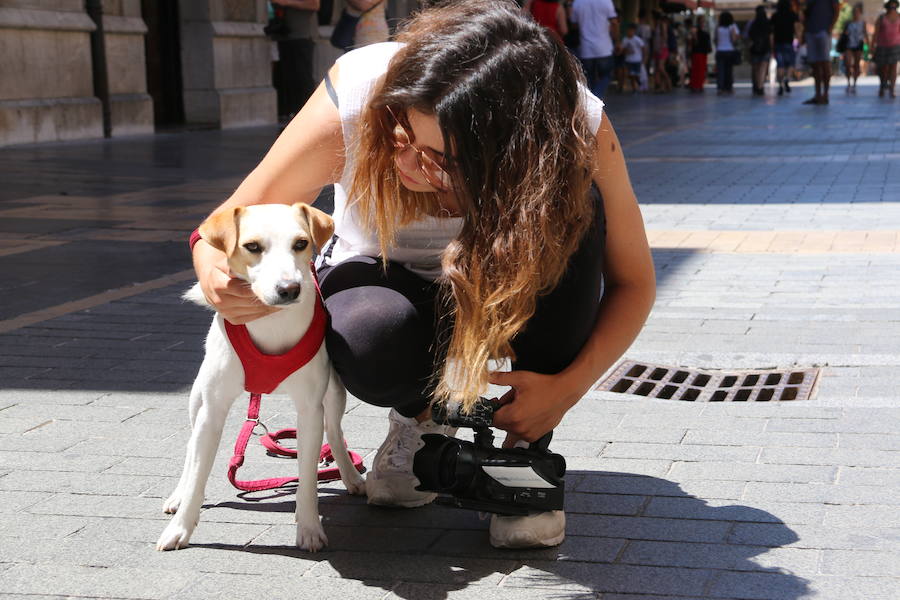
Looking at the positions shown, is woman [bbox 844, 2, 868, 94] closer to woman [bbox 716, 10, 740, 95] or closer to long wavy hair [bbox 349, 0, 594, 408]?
woman [bbox 716, 10, 740, 95]

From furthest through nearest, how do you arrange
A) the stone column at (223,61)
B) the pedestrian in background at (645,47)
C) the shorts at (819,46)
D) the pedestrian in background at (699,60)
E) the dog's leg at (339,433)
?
the pedestrian in background at (645,47) < the pedestrian in background at (699,60) < the shorts at (819,46) < the stone column at (223,61) < the dog's leg at (339,433)

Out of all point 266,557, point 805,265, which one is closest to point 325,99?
point 266,557

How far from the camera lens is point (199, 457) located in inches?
112

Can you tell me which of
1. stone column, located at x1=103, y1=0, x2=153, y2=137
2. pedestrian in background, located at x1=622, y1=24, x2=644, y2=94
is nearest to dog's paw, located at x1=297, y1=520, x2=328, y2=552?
stone column, located at x1=103, y1=0, x2=153, y2=137

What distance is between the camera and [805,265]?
663cm

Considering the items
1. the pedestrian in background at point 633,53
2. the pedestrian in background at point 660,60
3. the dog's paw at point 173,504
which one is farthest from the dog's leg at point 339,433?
the pedestrian in background at point 660,60

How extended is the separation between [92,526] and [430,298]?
99 cm

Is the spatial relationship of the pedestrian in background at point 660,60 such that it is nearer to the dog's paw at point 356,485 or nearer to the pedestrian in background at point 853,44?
the pedestrian in background at point 853,44

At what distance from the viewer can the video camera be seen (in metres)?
2.85

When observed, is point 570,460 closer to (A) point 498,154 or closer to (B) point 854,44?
(A) point 498,154

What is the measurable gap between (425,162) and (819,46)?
20773 mm

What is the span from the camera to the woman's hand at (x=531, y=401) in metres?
2.85

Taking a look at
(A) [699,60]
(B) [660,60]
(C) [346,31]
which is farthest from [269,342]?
(B) [660,60]

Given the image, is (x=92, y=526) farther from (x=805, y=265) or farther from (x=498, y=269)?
(x=805, y=265)
